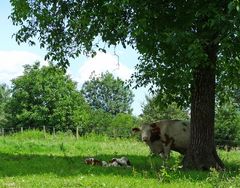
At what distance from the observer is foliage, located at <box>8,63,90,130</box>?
94.1 metres

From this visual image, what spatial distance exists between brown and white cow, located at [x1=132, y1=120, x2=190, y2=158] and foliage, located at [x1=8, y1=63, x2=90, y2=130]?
72572mm

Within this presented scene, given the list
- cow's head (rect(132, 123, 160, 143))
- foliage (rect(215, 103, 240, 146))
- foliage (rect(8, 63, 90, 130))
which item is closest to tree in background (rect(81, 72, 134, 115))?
foliage (rect(8, 63, 90, 130))

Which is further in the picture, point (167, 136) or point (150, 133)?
point (150, 133)

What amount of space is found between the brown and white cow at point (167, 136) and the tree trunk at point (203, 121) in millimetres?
3106

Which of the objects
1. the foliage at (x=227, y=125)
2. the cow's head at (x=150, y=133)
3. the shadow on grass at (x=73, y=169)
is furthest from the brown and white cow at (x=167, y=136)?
the foliage at (x=227, y=125)

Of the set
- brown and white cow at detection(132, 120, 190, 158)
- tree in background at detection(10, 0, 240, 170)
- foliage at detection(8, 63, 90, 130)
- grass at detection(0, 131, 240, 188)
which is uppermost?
A: foliage at detection(8, 63, 90, 130)

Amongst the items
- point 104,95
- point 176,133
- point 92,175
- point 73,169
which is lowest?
point 92,175

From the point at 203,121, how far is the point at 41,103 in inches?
3218

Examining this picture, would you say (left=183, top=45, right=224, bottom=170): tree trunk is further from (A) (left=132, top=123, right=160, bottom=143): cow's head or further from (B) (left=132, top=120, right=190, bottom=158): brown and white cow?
(A) (left=132, top=123, right=160, bottom=143): cow's head

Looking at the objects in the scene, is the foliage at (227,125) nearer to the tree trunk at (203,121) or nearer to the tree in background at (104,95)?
the tree trunk at (203,121)

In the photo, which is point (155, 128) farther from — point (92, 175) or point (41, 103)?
point (41, 103)

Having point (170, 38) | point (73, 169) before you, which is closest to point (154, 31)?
point (170, 38)

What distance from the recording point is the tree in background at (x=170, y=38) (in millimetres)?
14914

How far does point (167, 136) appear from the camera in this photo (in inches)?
821
